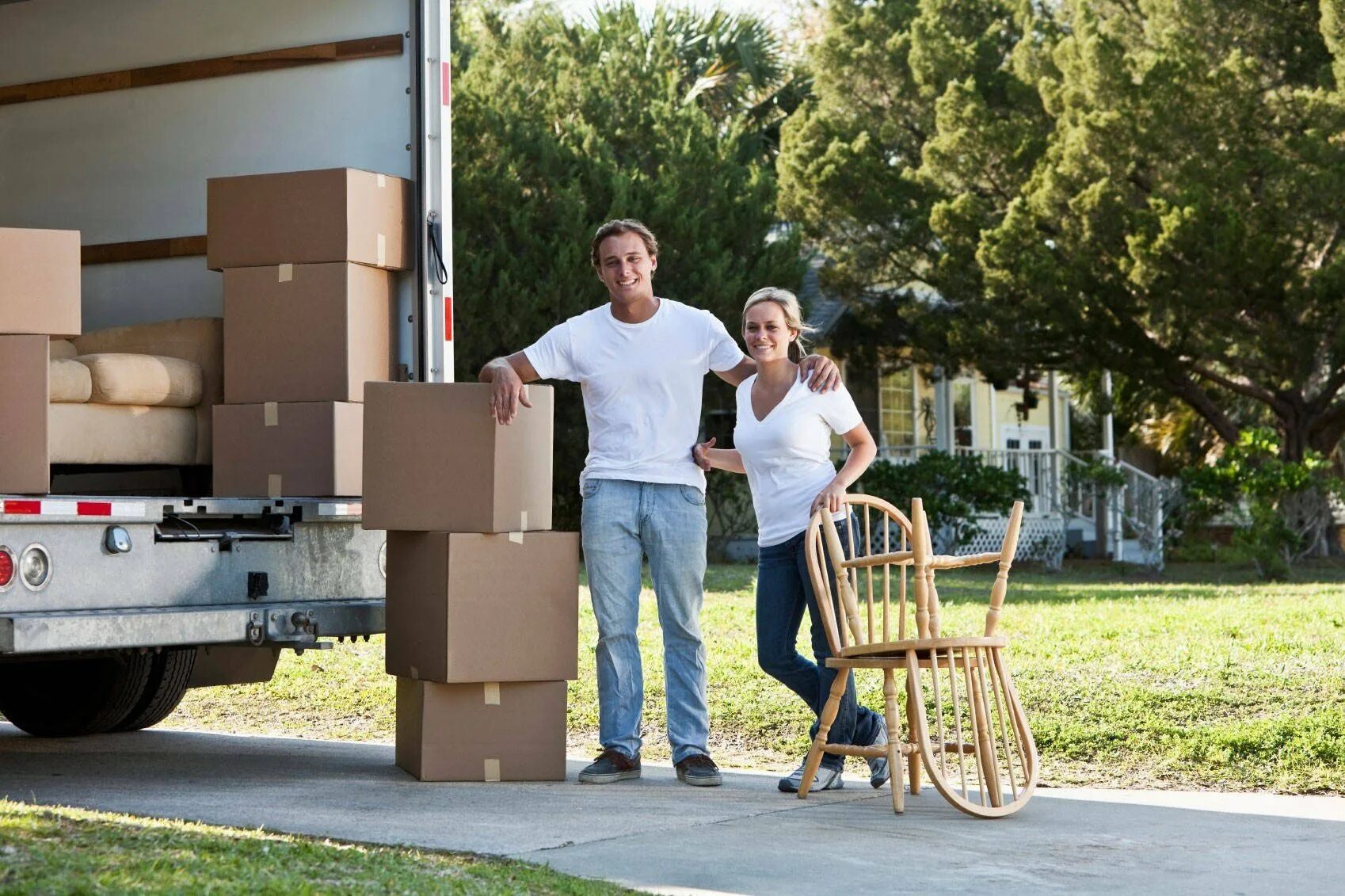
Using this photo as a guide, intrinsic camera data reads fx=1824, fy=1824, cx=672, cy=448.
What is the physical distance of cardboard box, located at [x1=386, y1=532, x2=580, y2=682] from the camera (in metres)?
5.33

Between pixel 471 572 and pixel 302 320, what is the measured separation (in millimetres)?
1027

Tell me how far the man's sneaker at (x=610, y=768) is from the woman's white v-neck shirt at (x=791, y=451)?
81 centimetres

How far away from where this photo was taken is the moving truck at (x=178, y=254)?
4.99 m

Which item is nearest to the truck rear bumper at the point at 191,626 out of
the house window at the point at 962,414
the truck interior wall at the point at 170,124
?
the truck interior wall at the point at 170,124

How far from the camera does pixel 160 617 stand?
16.5 feet

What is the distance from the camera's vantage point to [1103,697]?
7.12 m

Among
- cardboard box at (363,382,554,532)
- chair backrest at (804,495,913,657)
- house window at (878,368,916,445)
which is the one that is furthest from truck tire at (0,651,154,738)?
house window at (878,368,916,445)

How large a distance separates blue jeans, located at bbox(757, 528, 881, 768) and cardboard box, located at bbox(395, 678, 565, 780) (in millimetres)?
660

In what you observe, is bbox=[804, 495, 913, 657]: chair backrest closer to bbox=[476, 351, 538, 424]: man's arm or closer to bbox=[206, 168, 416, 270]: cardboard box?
bbox=[476, 351, 538, 424]: man's arm

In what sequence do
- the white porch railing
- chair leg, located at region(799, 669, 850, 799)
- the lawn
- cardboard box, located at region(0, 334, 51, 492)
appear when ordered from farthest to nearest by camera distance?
the white porch railing
the lawn
chair leg, located at region(799, 669, 850, 799)
cardboard box, located at region(0, 334, 51, 492)

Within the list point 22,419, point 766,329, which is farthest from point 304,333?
point 766,329

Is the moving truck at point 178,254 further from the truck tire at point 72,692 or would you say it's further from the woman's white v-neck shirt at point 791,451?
the woman's white v-neck shirt at point 791,451

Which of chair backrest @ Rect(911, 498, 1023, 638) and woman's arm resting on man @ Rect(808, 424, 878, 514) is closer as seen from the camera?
chair backrest @ Rect(911, 498, 1023, 638)

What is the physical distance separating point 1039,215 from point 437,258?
13.0 m
